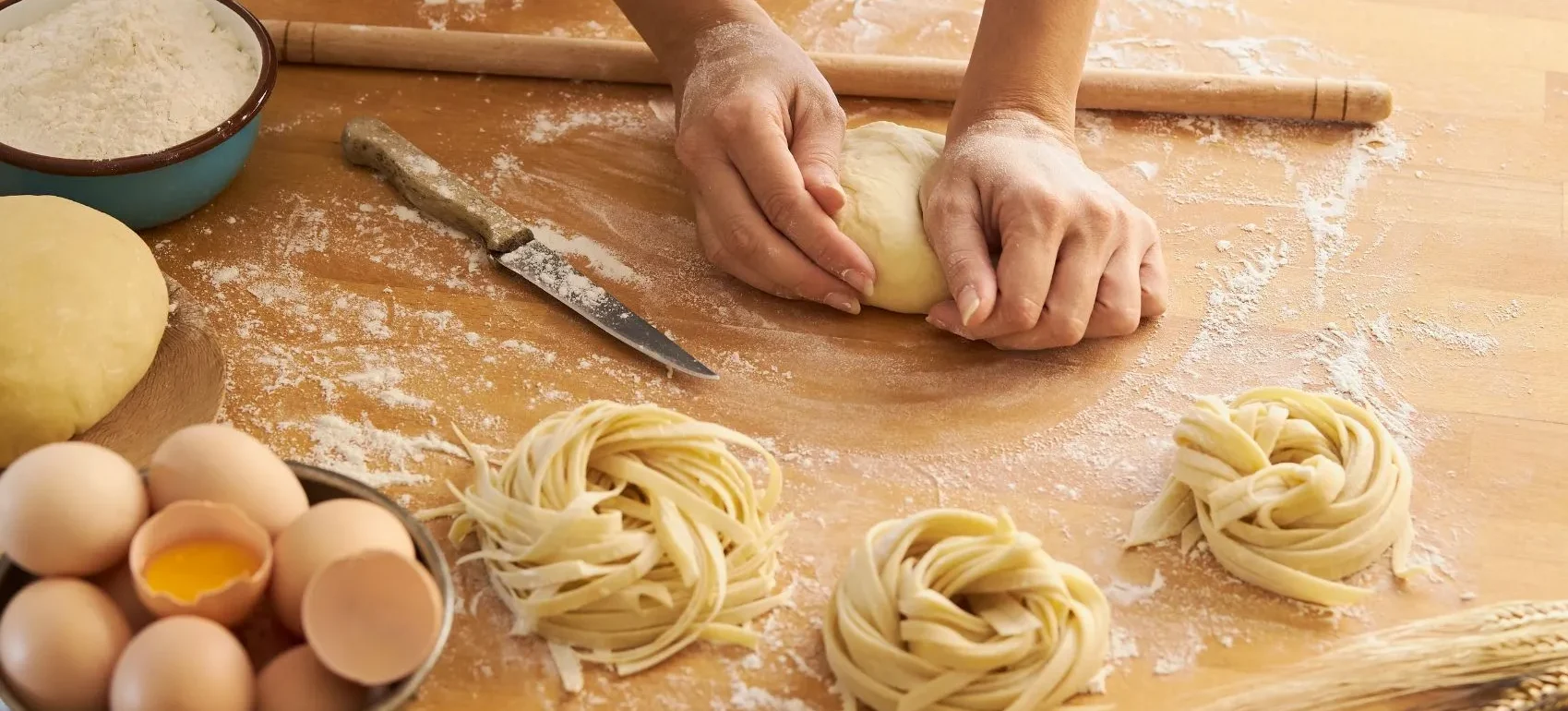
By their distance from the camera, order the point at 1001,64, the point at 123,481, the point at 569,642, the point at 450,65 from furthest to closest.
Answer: the point at 450,65 → the point at 1001,64 → the point at 569,642 → the point at 123,481

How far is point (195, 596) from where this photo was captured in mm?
1340

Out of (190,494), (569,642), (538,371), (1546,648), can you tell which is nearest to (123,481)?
(190,494)

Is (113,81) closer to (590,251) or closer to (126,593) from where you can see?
(590,251)

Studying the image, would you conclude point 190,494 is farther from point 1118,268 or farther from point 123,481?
point 1118,268

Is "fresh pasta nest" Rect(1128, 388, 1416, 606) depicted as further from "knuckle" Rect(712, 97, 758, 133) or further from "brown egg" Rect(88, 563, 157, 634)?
Answer: "brown egg" Rect(88, 563, 157, 634)

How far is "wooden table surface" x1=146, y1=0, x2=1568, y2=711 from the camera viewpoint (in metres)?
1.80

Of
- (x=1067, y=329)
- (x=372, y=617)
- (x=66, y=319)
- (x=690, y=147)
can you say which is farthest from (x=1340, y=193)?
(x=66, y=319)

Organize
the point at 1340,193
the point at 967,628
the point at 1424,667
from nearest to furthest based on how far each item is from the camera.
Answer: the point at 967,628, the point at 1424,667, the point at 1340,193

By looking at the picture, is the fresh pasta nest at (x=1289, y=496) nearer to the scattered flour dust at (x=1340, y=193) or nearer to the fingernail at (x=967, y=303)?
the fingernail at (x=967, y=303)

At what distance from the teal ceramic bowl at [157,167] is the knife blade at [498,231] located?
0.67ft

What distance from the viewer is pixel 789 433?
199cm

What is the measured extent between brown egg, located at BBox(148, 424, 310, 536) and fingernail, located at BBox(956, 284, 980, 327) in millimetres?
1038

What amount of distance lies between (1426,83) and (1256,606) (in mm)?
1554

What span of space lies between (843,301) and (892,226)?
0.50 ft
